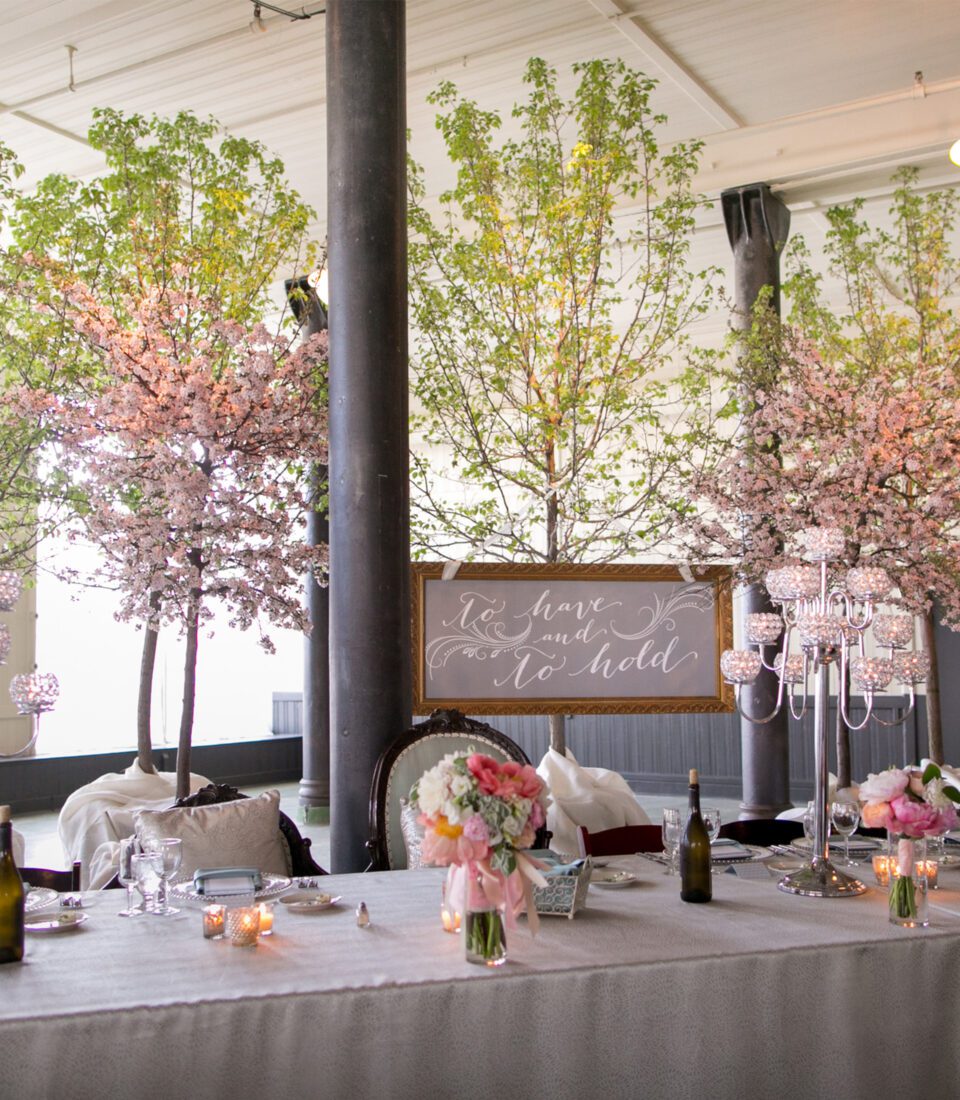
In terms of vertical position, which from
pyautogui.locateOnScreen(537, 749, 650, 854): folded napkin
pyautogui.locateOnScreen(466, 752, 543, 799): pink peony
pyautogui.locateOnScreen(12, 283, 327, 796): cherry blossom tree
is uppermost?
pyautogui.locateOnScreen(12, 283, 327, 796): cherry blossom tree

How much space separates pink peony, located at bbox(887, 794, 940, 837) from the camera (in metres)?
3.03

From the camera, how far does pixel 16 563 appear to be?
7.43 meters

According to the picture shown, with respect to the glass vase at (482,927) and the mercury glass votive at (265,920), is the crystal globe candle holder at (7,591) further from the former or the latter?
the glass vase at (482,927)

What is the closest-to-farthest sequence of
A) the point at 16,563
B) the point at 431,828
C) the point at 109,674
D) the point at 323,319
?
1. the point at 431,828
2. the point at 16,563
3. the point at 323,319
4. the point at 109,674

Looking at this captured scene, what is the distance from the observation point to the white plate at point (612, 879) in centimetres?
330

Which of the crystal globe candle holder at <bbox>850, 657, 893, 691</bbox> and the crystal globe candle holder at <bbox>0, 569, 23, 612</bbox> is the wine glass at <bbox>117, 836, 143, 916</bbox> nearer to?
the crystal globe candle holder at <bbox>0, 569, 23, 612</bbox>

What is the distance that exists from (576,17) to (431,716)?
444 centimetres

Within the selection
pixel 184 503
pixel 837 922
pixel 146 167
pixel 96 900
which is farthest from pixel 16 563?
pixel 837 922

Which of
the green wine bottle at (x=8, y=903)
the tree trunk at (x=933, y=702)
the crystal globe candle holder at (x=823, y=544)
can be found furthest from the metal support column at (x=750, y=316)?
the green wine bottle at (x=8, y=903)

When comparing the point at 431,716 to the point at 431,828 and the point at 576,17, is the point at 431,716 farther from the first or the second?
the point at 576,17

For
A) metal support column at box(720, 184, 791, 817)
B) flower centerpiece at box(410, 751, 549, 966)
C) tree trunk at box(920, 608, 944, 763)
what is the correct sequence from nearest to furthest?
flower centerpiece at box(410, 751, 549, 966)
tree trunk at box(920, 608, 944, 763)
metal support column at box(720, 184, 791, 817)

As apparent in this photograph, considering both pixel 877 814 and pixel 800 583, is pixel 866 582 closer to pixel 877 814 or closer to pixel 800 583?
pixel 800 583

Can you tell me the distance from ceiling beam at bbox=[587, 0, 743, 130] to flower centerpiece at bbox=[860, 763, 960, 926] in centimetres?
518

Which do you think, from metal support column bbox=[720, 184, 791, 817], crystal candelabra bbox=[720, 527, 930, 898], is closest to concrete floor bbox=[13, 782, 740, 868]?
metal support column bbox=[720, 184, 791, 817]
